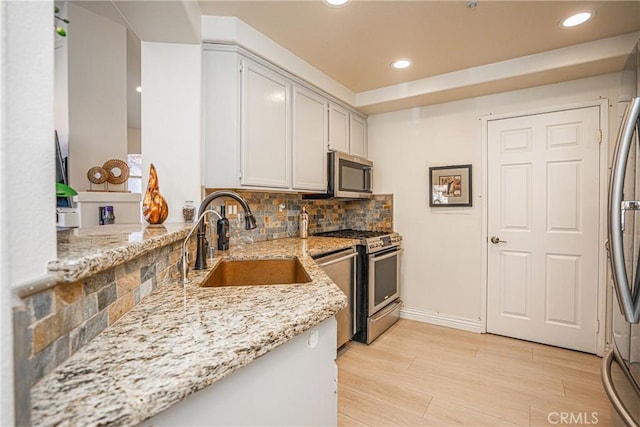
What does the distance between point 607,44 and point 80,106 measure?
5021mm

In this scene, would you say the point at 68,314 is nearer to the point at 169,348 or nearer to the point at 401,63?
the point at 169,348

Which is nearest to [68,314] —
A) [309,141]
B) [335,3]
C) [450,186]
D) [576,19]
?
[335,3]

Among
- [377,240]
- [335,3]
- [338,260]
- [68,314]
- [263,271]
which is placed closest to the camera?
[68,314]

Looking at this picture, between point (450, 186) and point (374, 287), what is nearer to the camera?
point (374, 287)

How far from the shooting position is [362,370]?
2.36 metres

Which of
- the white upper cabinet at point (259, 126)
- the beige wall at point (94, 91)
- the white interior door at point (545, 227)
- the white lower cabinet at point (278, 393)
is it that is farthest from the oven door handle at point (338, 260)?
the beige wall at point (94, 91)

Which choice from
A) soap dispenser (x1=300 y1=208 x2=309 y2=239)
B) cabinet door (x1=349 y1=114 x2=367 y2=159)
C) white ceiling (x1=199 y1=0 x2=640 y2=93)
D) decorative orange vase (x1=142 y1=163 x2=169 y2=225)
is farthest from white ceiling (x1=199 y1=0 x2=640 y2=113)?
soap dispenser (x1=300 y1=208 x2=309 y2=239)

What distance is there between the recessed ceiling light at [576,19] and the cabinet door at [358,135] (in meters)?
1.84

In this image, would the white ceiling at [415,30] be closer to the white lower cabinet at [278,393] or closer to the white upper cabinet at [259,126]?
the white upper cabinet at [259,126]

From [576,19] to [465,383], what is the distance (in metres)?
2.53

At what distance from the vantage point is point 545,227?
277 cm

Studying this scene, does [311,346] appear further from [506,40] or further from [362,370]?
[506,40]

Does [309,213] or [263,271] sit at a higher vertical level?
[309,213]

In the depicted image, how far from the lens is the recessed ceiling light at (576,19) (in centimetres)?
196
